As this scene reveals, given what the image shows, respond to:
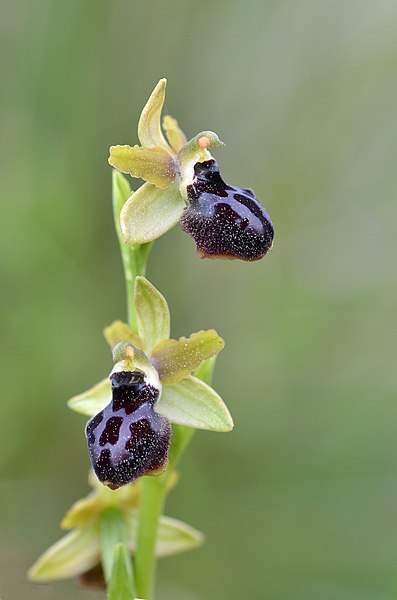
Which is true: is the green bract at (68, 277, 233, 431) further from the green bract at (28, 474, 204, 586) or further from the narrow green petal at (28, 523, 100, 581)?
the narrow green petal at (28, 523, 100, 581)

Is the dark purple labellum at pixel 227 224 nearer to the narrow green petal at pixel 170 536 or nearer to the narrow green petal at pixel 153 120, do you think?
the narrow green petal at pixel 153 120

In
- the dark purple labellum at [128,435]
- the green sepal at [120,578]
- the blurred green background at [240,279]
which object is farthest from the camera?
the blurred green background at [240,279]

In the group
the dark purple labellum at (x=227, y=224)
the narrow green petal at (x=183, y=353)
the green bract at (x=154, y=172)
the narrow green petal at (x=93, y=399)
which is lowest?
the narrow green petal at (x=93, y=399)

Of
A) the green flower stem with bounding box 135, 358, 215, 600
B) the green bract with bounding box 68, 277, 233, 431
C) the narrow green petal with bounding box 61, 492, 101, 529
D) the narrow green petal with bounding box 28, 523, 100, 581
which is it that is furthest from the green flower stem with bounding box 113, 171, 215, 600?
the narrow green petal with bounding box 28, 523, 100, 581

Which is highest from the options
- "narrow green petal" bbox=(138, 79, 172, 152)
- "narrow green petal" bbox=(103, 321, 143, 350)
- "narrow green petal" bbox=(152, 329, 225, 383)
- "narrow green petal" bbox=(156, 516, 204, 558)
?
"narrow green petal" bbox=(138, 79, 172, 152)

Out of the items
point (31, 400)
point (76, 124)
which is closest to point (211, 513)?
point (31, 400)

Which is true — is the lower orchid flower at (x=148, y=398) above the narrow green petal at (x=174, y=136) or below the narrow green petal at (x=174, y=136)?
below

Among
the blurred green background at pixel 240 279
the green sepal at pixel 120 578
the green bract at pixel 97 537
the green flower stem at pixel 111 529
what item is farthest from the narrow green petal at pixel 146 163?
the blurred green background at pixel 240 279

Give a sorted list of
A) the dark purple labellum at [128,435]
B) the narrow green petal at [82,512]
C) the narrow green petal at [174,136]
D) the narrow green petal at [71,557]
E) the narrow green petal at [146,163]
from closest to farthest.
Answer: the dark purple labellum at [128,435] < the narrow green petal at [146,163] < the narrow green petal at [174,136] < the narrow green petal at [82,512] < the narrow green petal at [71,557]
